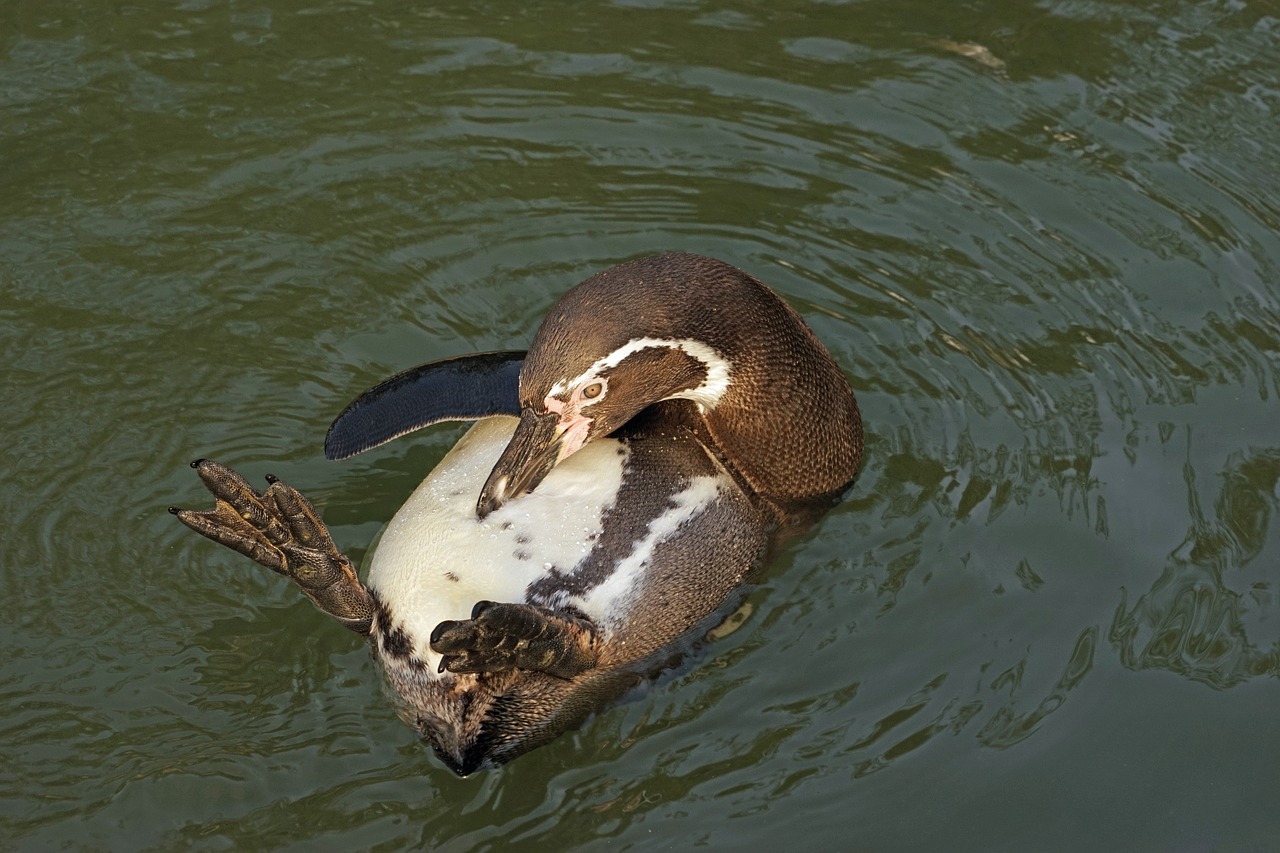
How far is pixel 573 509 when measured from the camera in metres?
4.08

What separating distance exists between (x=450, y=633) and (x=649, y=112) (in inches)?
136

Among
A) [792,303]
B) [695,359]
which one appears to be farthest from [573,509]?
[792,303]

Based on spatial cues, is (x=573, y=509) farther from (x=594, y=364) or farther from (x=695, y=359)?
(x=695, y=359)

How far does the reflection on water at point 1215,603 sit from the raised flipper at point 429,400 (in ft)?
6.31

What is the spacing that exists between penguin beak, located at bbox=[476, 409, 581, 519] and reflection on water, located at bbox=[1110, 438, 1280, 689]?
174 cm

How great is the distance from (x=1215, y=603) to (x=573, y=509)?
193 cm

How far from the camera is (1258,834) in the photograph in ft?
12.5

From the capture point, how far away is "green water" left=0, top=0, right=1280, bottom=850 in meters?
3.90

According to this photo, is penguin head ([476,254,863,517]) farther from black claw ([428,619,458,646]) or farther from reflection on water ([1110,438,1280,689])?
reflection on water ([1110,438,1280,689])

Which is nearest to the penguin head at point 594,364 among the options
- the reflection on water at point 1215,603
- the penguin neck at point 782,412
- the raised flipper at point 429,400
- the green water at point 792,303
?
the penguin neck at point 782,412

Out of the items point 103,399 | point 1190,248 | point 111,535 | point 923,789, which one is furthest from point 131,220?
point 1190,248

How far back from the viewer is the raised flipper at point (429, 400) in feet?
14.2

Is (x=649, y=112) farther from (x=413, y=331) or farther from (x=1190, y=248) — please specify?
(x=1190, y=248)

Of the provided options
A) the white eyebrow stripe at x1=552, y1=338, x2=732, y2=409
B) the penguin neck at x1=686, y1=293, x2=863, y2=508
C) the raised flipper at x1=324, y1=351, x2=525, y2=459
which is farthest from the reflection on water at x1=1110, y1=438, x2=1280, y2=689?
the raised flipper at x1=324, y1=351, x2=525, y2=459
